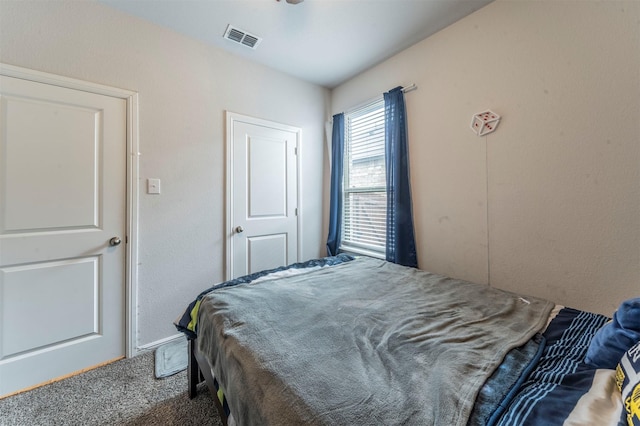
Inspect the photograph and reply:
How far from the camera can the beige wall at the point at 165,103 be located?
1672 millimetres

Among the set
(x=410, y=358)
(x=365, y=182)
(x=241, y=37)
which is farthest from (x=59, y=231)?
(x=365, y=182)

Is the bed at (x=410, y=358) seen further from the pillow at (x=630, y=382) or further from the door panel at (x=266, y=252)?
the door panel at (x=266, y=252)

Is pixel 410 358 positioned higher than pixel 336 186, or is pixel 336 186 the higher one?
pixel 336 186

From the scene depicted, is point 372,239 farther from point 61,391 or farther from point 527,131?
point 61,391

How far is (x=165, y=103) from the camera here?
209 centimetres

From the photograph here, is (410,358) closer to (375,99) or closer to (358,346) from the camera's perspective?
(358,346)

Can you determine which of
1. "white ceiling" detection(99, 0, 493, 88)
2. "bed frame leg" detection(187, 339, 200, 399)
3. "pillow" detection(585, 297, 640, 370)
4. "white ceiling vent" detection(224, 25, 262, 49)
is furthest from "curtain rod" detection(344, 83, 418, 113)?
"bed frame leg" detection(187, 339, 200, 399)

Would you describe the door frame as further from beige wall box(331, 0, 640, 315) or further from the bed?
beige wall box(331, 0, 640, 315)

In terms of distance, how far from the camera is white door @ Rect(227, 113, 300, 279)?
2459mm

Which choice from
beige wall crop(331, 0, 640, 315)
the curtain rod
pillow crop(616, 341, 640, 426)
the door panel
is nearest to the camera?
pillow crop(616, 341, 640, 426)

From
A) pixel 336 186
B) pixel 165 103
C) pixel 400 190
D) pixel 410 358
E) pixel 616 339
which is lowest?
pixel 410 358

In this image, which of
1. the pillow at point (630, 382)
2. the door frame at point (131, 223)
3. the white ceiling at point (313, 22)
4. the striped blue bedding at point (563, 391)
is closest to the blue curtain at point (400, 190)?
the white ceiling at point (313, 22)

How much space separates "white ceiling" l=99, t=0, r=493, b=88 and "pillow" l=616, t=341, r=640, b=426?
2197 mm

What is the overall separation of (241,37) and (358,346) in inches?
99.2
